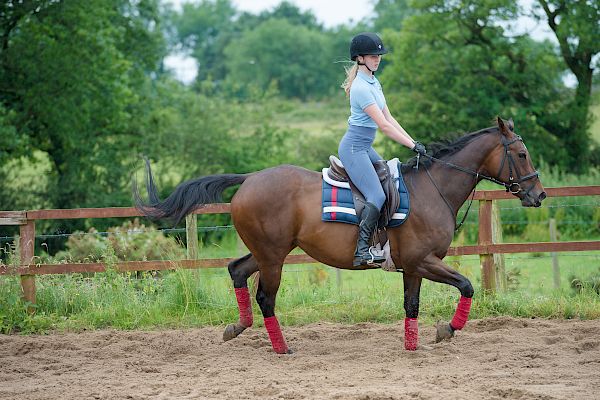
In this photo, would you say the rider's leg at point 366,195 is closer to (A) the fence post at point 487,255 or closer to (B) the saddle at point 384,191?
(B) the saddle at point 384,191

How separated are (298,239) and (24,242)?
12.6 feet

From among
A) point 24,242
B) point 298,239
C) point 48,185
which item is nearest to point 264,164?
point 48,185

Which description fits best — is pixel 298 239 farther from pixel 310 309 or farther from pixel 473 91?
pixel 473 91

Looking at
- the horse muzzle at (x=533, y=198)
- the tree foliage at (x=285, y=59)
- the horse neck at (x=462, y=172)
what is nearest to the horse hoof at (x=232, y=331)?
the horse neck at (x=462, y=172)

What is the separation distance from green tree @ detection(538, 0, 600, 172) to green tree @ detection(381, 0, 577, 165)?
1.25ft

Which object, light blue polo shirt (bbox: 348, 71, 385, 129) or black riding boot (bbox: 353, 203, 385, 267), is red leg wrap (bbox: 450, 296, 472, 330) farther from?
light blue polo shirt (bbox: 348, 71, 385, 129)

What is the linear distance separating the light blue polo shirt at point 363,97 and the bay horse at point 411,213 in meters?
0.68

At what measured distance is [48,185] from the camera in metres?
21.7

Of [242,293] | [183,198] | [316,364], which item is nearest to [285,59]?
[183,198]

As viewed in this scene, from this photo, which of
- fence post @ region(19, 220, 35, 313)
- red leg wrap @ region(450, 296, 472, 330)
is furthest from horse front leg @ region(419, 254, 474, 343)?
fence post @ region(19, 220, 35, 313)

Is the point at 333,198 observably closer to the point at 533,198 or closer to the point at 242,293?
the point at 242,293

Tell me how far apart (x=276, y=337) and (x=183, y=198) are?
1.69 metres

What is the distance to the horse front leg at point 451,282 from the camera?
23.7ft

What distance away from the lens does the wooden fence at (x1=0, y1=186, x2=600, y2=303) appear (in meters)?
9.23
